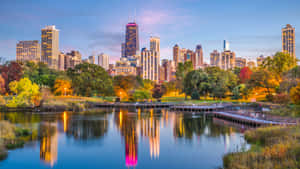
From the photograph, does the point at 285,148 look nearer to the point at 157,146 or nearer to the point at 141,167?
the point at 141,167

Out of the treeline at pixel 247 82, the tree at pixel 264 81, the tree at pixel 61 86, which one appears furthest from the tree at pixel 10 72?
the tree at pixel 264 81

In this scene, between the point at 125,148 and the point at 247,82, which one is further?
the point at 247,82

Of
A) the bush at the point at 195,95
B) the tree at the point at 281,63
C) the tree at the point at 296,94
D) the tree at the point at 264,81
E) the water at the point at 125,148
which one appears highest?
the tree at the point at 281,63

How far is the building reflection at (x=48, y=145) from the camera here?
18125mm

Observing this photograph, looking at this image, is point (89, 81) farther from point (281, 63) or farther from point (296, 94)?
point (281, 63)

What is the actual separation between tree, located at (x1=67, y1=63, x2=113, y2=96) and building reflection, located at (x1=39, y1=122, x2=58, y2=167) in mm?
47011

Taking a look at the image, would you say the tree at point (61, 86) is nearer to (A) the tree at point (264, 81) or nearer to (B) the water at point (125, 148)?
(B) the water at point (125, 148)

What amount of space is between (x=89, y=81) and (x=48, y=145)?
56.1 meters

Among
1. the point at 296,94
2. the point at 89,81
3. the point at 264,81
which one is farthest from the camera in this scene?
the point at 89,81

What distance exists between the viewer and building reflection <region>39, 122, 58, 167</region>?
18.1 metres

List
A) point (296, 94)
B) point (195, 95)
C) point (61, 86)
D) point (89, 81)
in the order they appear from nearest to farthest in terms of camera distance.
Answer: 1. point (296, 94)
2. point (61, 86)
3. point (195, 95)
4. point (89, 81)

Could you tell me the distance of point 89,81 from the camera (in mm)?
76312

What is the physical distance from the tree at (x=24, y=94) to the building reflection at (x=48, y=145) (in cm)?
2200

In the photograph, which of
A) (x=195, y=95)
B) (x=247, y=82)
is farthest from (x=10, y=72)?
(x=247, y=82)
